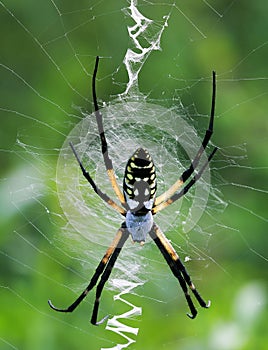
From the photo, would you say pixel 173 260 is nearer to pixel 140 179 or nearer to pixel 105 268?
pixel 105 268

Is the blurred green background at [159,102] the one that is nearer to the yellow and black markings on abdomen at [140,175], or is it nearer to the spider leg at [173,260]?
the spider leg at [173,260]

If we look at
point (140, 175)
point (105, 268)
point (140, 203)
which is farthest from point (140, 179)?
point (105, 268)

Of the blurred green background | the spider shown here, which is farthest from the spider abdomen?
the blurred green background

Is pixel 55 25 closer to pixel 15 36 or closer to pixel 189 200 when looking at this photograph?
pixel 15 36

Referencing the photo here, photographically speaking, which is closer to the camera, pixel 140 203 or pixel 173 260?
pixel 140 203

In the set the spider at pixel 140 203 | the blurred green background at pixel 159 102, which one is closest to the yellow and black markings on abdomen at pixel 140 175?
the spider at pixel 140 203

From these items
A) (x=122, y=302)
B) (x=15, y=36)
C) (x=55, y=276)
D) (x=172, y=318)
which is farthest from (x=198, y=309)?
(x=15, y=36)

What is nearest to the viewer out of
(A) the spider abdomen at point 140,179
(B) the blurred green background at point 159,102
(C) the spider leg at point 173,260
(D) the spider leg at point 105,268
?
(A) the spider abdomen at point 140,179
